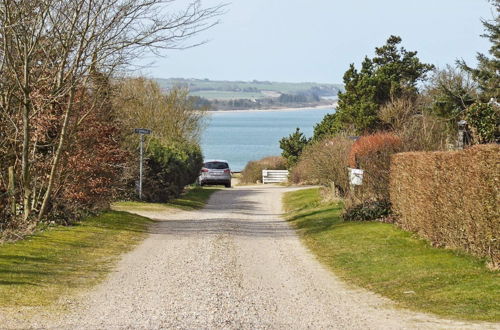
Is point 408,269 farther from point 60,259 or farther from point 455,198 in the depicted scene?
point 60,259

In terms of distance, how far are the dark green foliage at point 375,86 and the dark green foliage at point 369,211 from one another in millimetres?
23906

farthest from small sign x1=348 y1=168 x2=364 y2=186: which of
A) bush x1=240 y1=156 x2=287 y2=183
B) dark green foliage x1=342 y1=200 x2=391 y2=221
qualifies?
bush x1=240 y1=156 x2=287 y2=183

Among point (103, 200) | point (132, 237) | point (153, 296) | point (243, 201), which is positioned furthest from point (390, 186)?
point (243, 201)

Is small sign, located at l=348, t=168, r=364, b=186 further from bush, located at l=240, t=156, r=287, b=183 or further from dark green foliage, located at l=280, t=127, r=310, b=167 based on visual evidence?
bush, located at l=240, t=156, r=287, b=183

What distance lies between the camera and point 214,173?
2104 inches

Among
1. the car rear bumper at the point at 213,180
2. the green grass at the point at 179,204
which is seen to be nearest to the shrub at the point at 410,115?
the green grass at the point at 179,204

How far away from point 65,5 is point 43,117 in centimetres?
385

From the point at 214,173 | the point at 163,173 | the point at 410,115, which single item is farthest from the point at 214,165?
the point at 163,173

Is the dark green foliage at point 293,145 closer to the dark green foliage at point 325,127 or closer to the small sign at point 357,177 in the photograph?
the dark green foliage at point 325,127

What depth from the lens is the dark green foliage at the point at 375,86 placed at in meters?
49.8

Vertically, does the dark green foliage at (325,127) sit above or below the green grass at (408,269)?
above

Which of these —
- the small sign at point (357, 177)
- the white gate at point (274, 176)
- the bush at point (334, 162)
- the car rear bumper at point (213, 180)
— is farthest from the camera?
the white gate at point (274, 176)

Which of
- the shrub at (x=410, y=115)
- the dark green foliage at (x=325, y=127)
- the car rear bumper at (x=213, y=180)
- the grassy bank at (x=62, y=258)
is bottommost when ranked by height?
the car rear bumper at (x=213, y=180)

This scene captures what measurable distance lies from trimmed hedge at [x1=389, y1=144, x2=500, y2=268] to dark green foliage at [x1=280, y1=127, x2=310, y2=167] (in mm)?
45481
